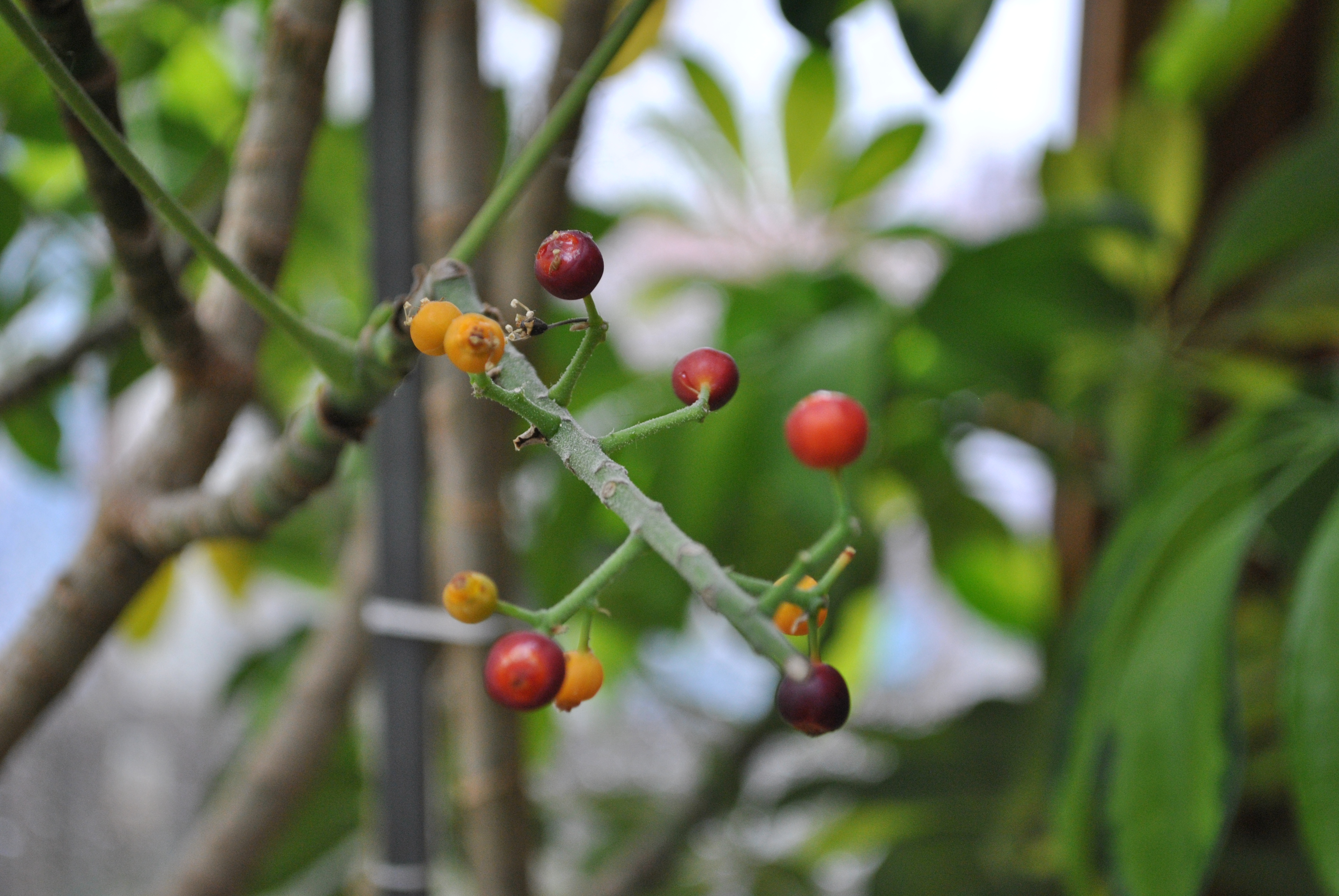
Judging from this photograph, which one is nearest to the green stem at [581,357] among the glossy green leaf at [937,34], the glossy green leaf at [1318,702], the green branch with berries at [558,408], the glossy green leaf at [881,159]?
the green branch with berries at [558,408]

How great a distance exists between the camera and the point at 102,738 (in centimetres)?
99

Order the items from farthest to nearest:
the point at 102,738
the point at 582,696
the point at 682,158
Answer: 1. the point at 102,738
2. the point at 682,158
3. the point at 582,696

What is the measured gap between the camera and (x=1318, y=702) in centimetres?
24

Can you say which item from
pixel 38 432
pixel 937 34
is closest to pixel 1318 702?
pixel 937 34

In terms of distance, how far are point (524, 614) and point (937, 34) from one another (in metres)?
0.15

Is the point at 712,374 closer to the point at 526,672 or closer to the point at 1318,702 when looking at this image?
the point at 526,672

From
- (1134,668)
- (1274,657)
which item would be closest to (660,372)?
(1134,668)

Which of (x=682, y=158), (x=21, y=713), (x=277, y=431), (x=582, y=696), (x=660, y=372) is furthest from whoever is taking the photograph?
(x=682, y=158)

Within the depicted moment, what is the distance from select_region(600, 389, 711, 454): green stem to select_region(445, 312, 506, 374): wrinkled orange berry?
0.05 ft

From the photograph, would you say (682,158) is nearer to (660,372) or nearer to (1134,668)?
(660,372)

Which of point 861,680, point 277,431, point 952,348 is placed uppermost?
point 952,348

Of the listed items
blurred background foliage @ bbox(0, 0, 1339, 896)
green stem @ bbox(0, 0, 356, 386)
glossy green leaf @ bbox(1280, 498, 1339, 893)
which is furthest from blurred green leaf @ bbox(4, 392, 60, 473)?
glossy green leaf @ bbox(1280, 498, 1339, 893)

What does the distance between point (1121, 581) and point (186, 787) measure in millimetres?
1041

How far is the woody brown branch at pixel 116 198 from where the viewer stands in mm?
138
